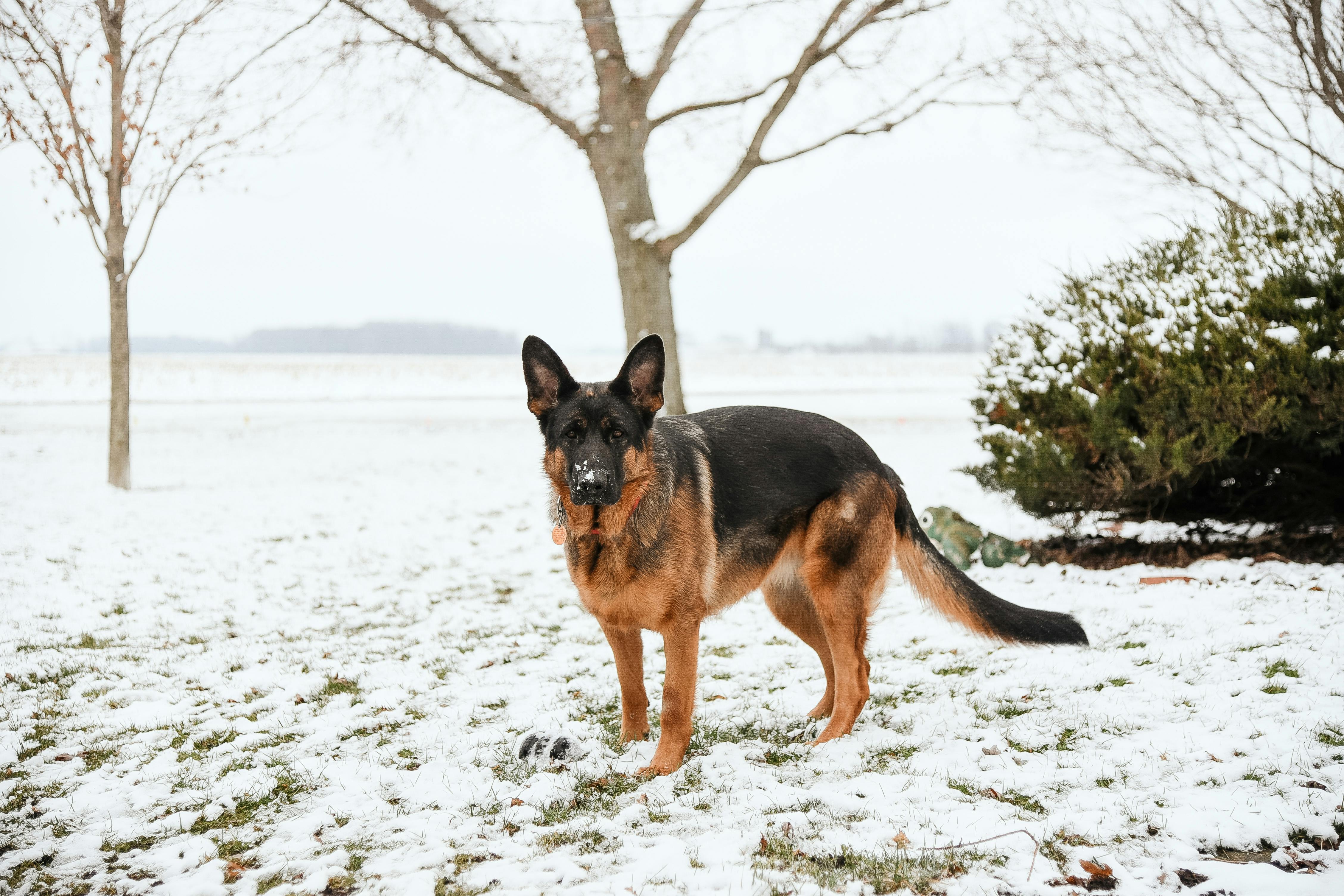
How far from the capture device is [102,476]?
45.1 ft

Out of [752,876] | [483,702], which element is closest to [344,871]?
[752,876]

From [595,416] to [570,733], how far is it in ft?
5.76

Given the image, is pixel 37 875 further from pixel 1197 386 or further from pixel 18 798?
pixel 1197 386

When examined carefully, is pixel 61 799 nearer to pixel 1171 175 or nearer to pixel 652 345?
pixel 652 345

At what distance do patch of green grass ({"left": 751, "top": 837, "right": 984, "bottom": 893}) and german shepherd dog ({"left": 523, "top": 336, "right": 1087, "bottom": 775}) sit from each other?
3.25ft

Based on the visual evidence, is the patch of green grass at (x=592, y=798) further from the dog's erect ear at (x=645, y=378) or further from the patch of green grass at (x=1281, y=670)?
the patch of green grass at (x=1281, y=670)

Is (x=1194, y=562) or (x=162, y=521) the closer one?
(x=1194, y=562)

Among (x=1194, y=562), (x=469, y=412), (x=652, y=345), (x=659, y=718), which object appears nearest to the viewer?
(x=652, y=345)

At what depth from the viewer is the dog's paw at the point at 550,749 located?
4.02 metres

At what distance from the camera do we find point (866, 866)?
2.95 m

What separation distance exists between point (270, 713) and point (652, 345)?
3.14 meters

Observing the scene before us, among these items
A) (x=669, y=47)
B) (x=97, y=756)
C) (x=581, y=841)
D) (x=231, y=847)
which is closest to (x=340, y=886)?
(x=231, y=847)

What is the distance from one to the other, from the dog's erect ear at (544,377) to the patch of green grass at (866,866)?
7.20 feet

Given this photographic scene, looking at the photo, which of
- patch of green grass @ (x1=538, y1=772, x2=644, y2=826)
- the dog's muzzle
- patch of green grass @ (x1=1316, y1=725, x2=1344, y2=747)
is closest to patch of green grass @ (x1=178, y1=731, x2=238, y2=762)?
patch of green grass @ (x1=538, y1=772, x2=644, y2=826)
